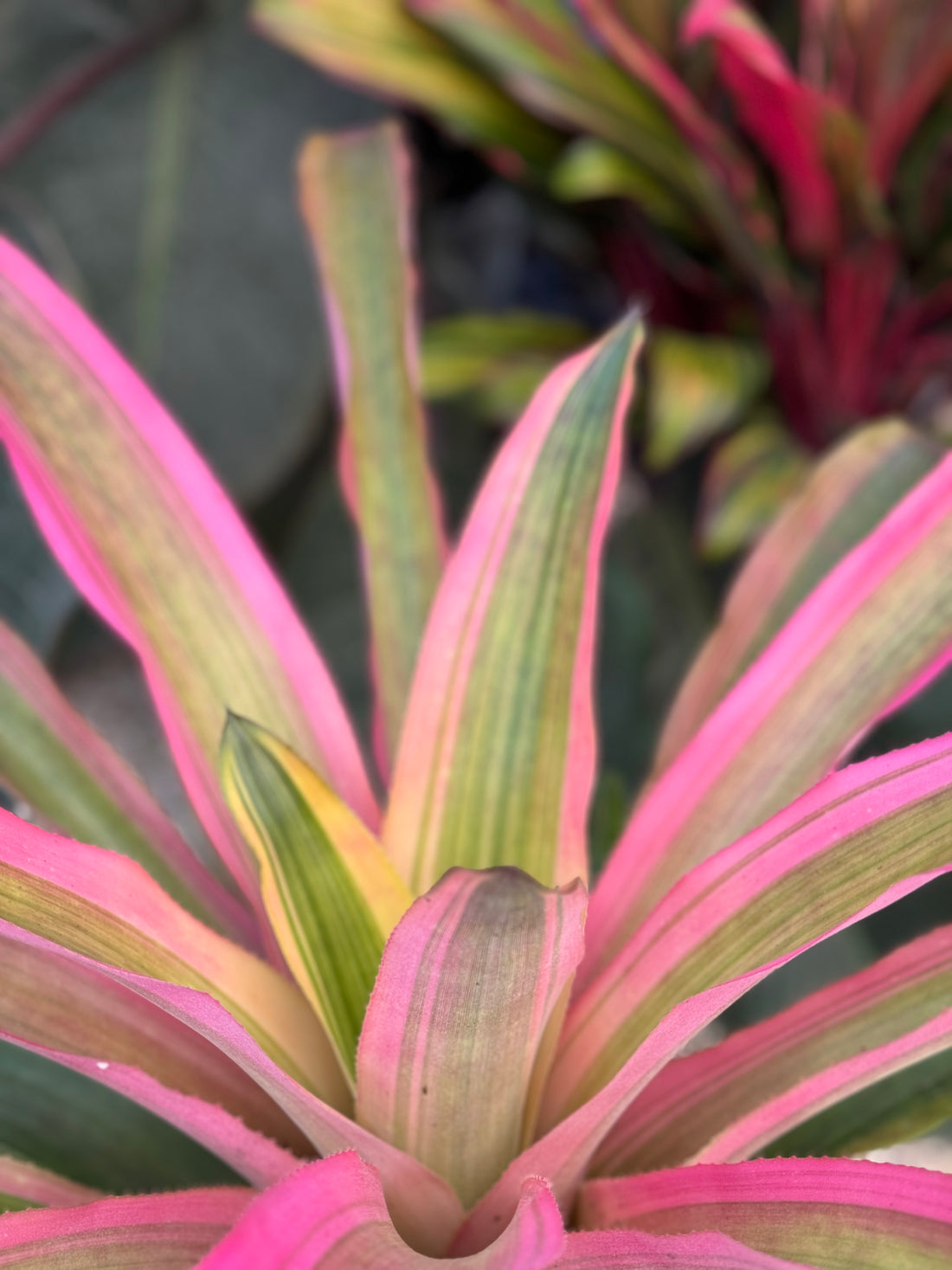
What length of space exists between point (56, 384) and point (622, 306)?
74 cm

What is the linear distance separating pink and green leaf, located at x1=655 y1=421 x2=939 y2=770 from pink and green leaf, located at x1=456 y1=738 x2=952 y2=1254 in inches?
4.9

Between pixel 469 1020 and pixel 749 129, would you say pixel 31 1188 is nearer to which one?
pixel 469 1020

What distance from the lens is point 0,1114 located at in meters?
0.42

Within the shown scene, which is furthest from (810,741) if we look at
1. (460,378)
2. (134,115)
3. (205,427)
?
(134,115)

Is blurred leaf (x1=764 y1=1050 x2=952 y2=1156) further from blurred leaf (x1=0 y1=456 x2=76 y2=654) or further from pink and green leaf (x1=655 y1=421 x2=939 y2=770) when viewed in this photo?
blurred leaf (x1=0 y1=456 x2=76 y2=654)

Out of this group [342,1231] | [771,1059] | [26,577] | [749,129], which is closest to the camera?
[342,1231]

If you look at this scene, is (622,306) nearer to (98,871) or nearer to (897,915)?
(897,915)

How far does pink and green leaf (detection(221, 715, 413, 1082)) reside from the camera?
13.8 inches

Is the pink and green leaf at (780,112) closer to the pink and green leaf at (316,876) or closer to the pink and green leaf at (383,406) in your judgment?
the pink and green leaf at (383,406)

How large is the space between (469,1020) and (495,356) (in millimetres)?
629

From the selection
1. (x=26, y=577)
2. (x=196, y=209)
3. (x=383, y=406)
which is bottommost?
(x=383, y=406)

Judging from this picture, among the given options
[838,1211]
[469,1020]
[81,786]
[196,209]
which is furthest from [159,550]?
[196,209]

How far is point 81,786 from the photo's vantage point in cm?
45

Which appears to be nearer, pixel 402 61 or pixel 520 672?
pixel 520 672
